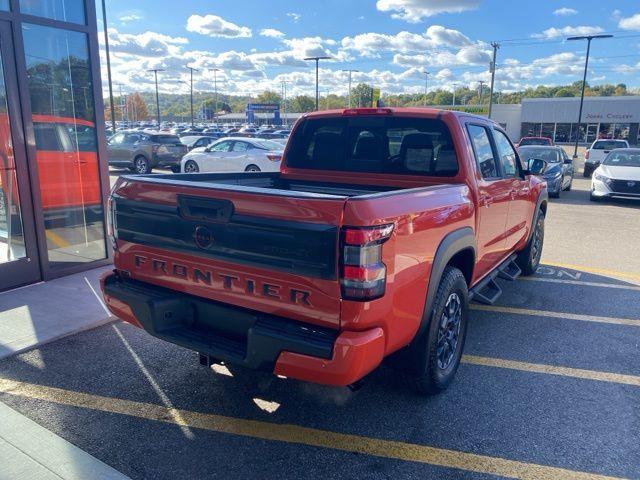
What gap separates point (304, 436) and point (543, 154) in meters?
14.7

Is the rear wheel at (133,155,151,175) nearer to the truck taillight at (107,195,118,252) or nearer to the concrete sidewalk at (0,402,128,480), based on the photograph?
the truck taillight at (107,195,118,252)

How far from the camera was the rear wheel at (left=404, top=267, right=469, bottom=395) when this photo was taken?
3291mm

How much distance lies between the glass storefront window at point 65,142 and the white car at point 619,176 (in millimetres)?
12681

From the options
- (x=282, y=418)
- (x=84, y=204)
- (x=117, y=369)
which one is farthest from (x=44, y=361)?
(x=84, y=204)

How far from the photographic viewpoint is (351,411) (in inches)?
135

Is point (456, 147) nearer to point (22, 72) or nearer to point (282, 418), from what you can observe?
point (282, 418)

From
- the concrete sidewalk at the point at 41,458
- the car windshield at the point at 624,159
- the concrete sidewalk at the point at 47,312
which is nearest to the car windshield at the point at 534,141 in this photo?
the car windshield at the point at 624,159

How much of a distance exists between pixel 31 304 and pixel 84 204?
6.03 feet

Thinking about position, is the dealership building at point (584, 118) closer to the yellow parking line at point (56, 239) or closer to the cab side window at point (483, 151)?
the cab side window at point (483, 151)

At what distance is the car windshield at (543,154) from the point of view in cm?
1524

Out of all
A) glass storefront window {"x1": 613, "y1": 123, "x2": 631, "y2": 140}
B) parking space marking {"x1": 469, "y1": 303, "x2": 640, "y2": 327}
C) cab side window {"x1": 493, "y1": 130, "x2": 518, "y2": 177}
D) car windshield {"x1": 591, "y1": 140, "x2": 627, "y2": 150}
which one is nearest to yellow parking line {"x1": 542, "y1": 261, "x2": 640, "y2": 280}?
parking space marking {"x1": 469, "y1": 303, "x2": 640, "y2": 327}

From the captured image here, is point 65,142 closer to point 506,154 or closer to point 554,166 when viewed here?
point 506,154

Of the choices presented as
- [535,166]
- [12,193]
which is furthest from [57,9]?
[535,166]

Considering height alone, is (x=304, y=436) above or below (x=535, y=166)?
→ below
